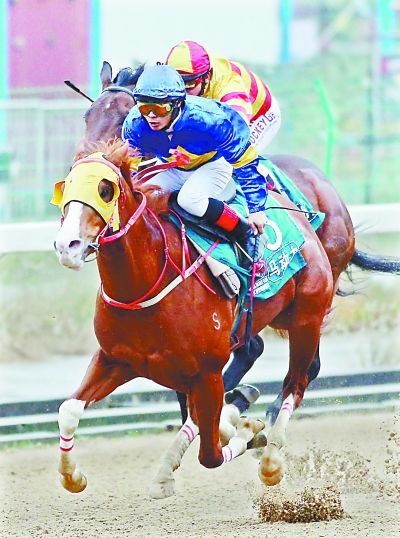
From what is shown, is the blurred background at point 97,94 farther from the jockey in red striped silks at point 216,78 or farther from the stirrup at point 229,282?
the stirrup at point 229,282

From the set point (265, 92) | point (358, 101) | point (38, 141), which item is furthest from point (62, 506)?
point (358, 101)

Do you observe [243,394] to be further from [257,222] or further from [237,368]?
[257,222]

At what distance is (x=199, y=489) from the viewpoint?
4.62 meters

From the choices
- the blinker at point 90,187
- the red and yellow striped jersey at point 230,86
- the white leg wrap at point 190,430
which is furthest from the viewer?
the white leg wrap at point 190,430

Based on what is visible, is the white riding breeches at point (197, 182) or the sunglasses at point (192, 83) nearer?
the white riding breeches at point (197, 182)

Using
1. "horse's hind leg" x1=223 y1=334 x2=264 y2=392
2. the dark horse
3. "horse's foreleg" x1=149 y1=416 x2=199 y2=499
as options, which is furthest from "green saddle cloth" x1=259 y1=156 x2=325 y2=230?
"horse's foreleg" x1=149 y1=416 x2=199 y2=499

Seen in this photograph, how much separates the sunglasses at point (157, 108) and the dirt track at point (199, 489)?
1735 millimetres

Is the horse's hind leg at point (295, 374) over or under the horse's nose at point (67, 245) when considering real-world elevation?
under

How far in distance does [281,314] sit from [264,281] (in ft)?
1.45

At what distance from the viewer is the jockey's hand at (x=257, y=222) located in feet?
11.9

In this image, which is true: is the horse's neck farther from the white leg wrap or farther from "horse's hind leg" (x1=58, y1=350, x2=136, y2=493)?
the white leg wrap

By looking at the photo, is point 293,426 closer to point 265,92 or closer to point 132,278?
point 265,92

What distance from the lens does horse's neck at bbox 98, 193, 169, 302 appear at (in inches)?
123

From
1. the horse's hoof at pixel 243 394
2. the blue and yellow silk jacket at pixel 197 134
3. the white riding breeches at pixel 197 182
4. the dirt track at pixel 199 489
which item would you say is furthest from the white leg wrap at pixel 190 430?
the blue and yellow silk jacket at pixel 197 134
